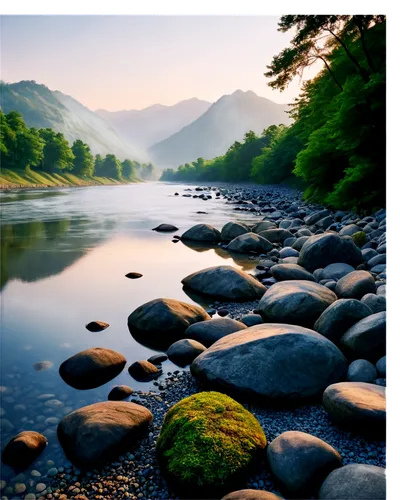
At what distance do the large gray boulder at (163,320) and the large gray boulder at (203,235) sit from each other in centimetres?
755

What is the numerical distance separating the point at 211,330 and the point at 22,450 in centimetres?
290

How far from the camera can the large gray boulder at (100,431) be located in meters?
3.01

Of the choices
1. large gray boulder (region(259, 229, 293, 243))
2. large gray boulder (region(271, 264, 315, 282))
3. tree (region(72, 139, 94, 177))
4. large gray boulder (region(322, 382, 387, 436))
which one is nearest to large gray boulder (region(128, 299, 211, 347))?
large gray boulder (region(322, 382, 387, 436))

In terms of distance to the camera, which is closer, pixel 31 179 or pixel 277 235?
pixel 277 235

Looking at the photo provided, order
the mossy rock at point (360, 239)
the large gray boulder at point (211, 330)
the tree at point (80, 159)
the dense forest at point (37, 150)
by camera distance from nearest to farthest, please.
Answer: the large gray boulder at point (211, 330) < the mossy rock at point (360, 239) < the dense forest at point (37, 150) < the tree at point (80, 159)

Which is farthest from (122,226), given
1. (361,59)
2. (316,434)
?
(316,434)

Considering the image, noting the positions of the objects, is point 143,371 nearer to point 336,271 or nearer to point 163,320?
point 163,320

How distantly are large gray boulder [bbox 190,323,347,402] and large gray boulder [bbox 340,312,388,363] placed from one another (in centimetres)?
26

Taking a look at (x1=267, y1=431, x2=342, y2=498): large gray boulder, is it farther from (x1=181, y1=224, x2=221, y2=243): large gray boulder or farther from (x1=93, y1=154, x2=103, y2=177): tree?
(x1=93, y1=154, x2=103, y2=177): tree

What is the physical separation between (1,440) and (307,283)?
16.3ft

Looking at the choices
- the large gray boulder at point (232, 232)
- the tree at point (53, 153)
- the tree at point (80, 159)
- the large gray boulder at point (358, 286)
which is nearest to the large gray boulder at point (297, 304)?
the large gray boulder at point (358, 286)

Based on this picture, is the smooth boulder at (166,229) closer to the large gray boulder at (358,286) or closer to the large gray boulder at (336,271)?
the large gray boulder at (336,271)

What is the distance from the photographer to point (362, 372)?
3.92 m

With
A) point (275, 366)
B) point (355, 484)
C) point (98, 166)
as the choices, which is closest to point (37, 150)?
point (98, 166)
